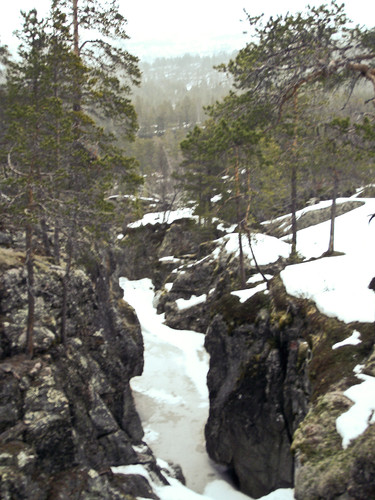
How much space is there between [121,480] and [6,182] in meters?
11.1

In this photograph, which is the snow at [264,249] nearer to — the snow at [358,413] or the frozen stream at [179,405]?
the frozen stream at [179,405]

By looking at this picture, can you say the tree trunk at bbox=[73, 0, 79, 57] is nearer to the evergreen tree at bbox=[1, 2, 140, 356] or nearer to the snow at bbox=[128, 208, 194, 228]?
the evergreen tree at bbox=[1, 2, 140, 356]

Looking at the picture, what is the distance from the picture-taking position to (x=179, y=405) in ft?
70.2

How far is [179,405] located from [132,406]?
3.52m

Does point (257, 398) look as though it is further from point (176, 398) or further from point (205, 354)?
point (205, 354)

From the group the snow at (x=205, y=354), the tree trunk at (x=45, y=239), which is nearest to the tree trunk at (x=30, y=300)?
the tree trunk at (x=45, y=239)

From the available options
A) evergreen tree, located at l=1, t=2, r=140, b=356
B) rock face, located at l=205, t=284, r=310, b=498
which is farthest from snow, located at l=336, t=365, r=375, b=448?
evergreen tree, located at l=1, t=2, r=140, b=356

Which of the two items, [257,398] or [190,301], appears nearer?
[257,398]

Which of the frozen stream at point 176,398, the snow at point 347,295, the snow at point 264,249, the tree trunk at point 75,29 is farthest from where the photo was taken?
the snow at point 264,249

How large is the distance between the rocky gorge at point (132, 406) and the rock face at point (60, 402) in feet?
0.12

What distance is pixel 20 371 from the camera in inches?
477

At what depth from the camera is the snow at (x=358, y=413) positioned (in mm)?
6770

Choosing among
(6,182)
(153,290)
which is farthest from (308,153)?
(153,290)

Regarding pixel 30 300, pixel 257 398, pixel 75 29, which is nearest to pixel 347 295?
pixel 257 398
